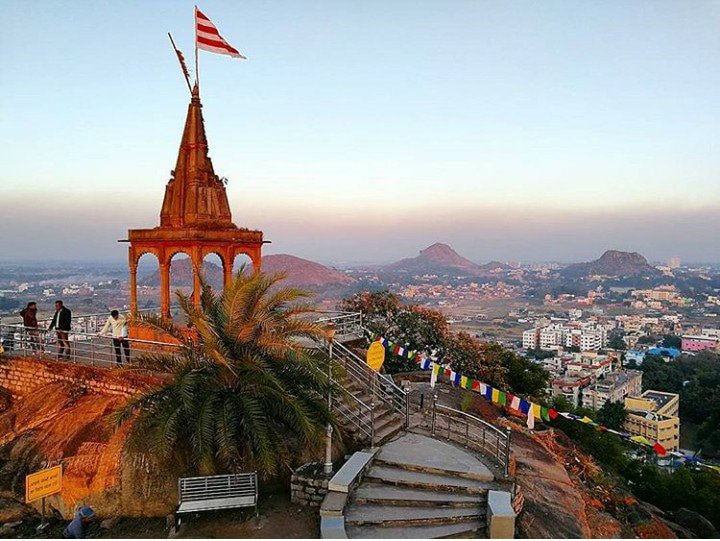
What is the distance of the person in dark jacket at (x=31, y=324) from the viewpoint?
43.4 feet

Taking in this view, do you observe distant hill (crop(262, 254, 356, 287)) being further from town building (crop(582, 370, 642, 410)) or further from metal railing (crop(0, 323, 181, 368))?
metal railing (crop(0, 323, 181, 368))

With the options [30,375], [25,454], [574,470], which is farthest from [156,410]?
[574,470]

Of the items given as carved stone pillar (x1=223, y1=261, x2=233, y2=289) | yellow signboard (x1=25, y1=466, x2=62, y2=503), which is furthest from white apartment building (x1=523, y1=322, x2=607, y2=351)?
yellow signboard (x1=25, y1=466, x2=62, y2=503)

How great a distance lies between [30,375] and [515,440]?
12688mm

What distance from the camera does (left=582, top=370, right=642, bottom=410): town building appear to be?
80062 mm

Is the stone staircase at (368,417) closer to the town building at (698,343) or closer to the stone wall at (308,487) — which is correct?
the stone wall at (308,487)

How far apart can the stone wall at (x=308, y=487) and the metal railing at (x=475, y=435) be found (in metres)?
3.28

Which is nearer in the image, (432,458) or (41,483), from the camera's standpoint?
(41,483)

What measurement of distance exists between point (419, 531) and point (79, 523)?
5693 mm

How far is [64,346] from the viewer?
12836 millimetres

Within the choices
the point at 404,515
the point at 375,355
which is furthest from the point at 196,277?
the point at 404,515

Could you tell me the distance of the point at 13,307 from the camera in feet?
168

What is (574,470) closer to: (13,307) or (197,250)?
(197,250)

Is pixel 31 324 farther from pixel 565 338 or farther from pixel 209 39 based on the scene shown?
pixel 565 338
